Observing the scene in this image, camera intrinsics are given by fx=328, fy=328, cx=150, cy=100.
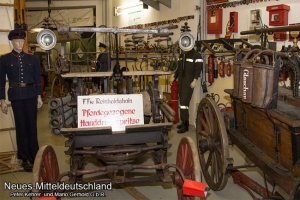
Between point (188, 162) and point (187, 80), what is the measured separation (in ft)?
11.5

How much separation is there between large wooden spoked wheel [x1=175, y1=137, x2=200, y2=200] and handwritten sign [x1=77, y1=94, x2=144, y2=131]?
1.40ft

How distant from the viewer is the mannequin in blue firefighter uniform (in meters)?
4.00

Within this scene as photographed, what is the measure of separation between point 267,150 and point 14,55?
10.3 ft

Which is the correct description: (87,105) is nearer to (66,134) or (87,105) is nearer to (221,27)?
(66,134)

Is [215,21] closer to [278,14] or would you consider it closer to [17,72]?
[278,14]

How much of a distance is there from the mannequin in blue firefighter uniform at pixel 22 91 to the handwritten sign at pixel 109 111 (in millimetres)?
1728

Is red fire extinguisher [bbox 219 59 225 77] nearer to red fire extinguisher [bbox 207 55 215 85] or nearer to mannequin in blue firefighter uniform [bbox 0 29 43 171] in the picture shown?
red fire extinguisher [bbox 207 55 215 85]

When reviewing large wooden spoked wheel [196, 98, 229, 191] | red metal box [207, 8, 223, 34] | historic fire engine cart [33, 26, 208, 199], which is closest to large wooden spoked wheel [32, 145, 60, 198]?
historic fire engine cart [33, 26, 208, 199]

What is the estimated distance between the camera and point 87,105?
2.64 metres

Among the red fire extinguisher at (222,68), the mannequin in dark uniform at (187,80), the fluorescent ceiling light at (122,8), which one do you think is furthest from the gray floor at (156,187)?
the fluorescent ceiling light at (122,8)

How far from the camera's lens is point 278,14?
4707 millimetres

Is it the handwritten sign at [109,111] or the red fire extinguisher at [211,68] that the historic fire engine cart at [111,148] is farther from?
the red fire extinguisher at [211,68]

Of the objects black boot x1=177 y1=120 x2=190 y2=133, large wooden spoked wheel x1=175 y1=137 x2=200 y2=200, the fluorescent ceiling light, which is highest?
the fluorescent ceiling light

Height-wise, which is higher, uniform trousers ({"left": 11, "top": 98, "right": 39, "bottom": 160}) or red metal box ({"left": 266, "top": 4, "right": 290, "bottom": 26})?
red metal box ({"left": 266, "top": 4, "right": 290, "bottom": 26})
